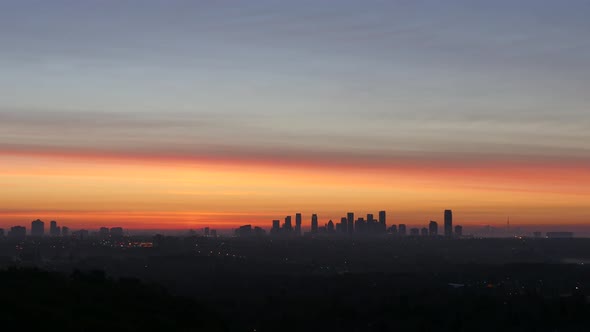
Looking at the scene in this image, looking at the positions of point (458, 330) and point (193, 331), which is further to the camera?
point (458, 330)

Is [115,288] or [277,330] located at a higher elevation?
[115,288]

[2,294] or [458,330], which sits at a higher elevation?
[2,294]

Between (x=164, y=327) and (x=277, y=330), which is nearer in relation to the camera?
(x=164, y=327)

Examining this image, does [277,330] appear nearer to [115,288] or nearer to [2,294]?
[115,288]

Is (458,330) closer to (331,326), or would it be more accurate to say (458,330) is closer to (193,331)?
(331,326)

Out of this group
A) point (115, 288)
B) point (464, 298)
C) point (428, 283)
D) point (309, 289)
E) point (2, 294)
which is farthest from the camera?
point (428, 283)

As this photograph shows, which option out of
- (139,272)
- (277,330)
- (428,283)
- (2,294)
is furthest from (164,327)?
(139,272)

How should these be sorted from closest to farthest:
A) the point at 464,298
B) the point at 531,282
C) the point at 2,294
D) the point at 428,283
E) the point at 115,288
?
the point at 2,294 → the point at 115,288 → the point at 464,298 → the point at 428,283 → the point at 531,282

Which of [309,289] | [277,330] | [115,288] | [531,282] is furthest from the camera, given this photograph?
[531,282]

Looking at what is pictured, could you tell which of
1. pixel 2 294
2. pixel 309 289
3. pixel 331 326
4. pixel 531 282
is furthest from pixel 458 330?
pixel 531 282
